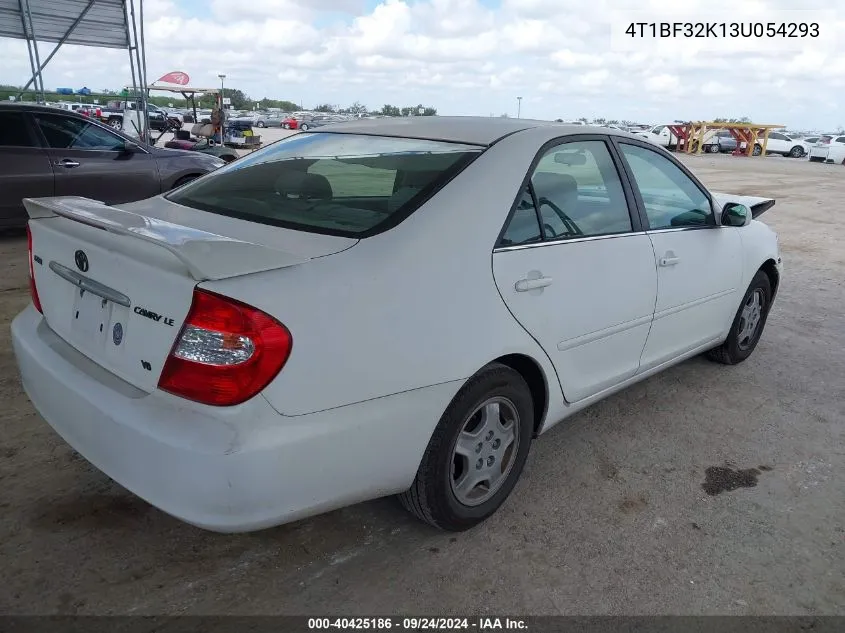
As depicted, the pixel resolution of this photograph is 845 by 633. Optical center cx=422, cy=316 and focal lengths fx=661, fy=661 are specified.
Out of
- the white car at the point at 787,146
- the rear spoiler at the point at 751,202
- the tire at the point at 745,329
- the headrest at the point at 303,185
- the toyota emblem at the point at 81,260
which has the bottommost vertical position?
the white car at the point at 787,146

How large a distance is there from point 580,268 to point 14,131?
6.56 m

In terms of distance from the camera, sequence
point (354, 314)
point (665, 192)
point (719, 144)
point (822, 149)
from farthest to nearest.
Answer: point (719, 144)
point (822, 149)
point (665, 192)
point (354, 314)

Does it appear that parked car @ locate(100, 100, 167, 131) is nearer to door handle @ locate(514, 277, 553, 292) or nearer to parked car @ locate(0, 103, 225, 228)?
parked car @ locate(0, 103, 225, 228)

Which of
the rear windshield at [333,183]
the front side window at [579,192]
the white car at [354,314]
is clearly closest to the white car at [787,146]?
the front side window at [579,192]

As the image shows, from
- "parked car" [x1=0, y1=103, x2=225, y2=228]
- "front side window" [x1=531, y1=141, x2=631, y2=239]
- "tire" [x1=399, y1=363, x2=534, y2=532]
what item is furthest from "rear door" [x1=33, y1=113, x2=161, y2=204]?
"tire" [x1=399, y1=363, x2=534, y2=532]

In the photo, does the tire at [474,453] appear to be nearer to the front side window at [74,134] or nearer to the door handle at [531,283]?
the door handle at [531,283]

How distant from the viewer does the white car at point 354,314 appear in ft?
5.92

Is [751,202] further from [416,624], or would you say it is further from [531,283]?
[416,624]

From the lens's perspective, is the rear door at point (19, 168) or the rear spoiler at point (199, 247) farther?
the rear door at point (19, 168)

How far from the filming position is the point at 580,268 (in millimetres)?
2676

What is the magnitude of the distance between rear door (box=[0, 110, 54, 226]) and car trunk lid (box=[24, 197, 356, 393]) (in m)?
5.06

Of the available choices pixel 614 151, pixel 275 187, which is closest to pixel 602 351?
pixel 614 151

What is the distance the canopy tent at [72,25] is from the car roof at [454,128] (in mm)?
9249

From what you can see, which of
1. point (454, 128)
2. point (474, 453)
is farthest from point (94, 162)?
point (474, 453)
